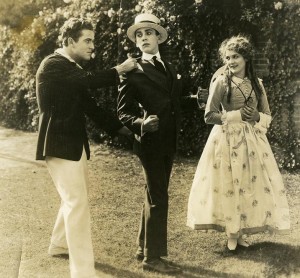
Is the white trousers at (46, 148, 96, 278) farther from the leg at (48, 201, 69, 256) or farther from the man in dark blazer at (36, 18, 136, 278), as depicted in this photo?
the leg at (48, 201, 69, 256)

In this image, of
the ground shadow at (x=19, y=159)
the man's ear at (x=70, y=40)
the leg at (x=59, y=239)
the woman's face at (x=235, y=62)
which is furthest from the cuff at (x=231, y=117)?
the ground shadow at (x=19, y=159)

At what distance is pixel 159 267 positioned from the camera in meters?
3.61

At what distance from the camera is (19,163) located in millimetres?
7352

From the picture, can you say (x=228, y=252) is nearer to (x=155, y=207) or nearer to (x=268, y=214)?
(x=268, y=214)

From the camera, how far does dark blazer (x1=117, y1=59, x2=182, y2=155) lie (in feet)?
11.9

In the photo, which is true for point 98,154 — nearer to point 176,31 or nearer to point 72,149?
point 176,31

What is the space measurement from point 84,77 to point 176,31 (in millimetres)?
4300

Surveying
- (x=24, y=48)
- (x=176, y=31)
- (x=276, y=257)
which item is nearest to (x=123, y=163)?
(x=176, y=31)

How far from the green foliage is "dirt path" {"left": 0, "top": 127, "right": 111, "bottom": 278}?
5.75ft

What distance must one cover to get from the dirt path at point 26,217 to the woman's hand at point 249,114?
5.35 feet

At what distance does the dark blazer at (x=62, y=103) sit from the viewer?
333 centimetres

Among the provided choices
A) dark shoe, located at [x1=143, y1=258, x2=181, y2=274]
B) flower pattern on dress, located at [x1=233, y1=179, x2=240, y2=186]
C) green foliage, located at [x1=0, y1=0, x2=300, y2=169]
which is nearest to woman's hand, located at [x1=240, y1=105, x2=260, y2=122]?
flower pattern on dress, located at [x1=233, y1=179, x2=240, y2=186]

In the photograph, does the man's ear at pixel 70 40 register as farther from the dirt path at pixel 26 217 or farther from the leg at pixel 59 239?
the dirt path at pixel 26 217

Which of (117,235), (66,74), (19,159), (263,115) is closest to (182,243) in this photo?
(117,235)
